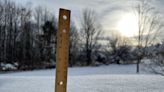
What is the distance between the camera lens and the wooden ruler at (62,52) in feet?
9.93

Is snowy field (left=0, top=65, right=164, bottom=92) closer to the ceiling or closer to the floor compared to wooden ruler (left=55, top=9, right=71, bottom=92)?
closer to the floor

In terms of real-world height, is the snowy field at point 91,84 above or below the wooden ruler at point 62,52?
below

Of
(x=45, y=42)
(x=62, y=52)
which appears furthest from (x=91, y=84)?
(x=45, y=42)

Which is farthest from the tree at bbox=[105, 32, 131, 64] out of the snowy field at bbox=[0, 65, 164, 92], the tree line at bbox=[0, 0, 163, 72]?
the snowy field at bbox=[0, 65, 164, 92]

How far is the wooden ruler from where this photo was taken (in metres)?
3.03

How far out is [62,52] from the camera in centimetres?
304

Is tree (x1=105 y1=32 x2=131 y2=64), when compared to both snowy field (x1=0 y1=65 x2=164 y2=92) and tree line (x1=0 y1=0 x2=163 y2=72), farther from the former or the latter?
snowy field (x1=0 y1=65 x2=164 y2=92)

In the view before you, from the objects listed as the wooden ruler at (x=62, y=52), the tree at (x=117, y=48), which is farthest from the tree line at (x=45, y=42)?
the wooden ruler at (x=62, y=52)

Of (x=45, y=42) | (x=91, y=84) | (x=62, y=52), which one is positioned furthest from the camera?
(x=45, y=42)

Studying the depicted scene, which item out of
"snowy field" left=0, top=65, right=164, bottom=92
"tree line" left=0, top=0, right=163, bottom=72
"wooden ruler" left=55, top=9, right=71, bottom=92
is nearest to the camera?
"wooden ruler" left=55, top=9, right=71, bottom=92

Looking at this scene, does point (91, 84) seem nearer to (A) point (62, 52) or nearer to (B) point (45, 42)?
(A) point (62, 52)

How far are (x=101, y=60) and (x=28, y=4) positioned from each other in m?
15.7

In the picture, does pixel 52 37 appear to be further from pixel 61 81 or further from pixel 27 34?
pixel 61 81

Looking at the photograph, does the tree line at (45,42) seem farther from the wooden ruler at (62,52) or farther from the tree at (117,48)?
the wooden ruler at (62,52)
